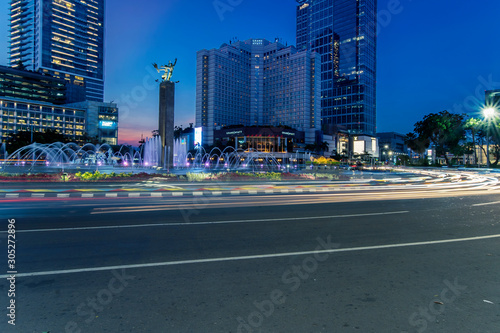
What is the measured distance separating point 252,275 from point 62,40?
205m

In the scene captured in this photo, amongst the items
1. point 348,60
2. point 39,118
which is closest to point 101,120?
point 39,118

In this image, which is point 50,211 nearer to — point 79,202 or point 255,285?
point 79,202

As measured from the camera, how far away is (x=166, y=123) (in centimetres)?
3366

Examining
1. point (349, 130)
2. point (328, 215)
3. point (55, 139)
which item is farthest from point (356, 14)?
point (328, 215)

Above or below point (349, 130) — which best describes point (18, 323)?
below

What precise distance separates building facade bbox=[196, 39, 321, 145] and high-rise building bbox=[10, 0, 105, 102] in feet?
245

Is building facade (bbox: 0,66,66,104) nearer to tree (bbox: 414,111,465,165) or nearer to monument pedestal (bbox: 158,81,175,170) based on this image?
monument pedestal (bbox: 158,81,175,170)

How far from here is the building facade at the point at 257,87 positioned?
146 meters

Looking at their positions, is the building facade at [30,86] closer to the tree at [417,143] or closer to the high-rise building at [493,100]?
the tree at [417,143]

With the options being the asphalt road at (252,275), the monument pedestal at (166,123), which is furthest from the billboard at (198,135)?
the asphalt road at (252,275)

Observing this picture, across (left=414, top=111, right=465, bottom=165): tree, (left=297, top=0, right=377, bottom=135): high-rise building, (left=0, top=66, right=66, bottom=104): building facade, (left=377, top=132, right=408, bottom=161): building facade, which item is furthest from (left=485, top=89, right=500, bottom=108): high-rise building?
(left=0, top=66, right=66, bottom=104): building facade

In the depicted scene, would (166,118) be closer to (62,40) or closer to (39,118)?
(39,118)

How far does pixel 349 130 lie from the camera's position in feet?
531

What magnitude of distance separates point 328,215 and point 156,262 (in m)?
6.08
